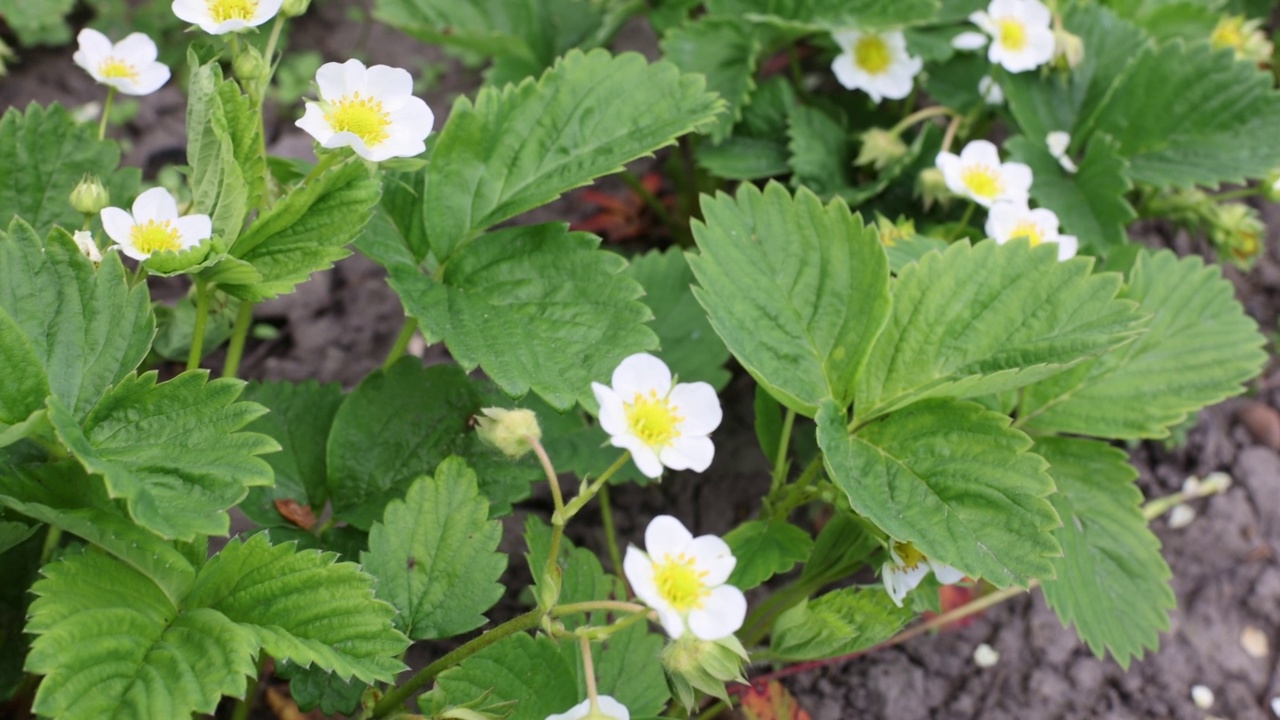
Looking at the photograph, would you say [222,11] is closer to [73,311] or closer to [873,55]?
[73,311]

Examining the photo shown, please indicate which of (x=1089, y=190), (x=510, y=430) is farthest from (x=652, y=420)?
(x=1089, y=190)

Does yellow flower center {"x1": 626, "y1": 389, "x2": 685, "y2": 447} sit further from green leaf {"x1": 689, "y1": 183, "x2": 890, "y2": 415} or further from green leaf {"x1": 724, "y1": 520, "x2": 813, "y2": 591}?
green leaf {"x1": 724, "y1": 520, "x2": 813, "y2": 591}

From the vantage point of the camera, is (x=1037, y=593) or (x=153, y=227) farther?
(x=1037, y=593)

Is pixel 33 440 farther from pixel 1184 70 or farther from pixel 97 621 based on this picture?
pixel 1184 70

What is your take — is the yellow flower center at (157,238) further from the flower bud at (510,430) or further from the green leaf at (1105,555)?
the green leaf at (1105,555)

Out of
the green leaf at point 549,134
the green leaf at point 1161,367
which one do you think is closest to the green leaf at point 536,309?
the green leaf at point 549,134

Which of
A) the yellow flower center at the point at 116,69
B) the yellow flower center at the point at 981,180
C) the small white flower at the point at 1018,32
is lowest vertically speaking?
the yellow flower center at the point at 981,180

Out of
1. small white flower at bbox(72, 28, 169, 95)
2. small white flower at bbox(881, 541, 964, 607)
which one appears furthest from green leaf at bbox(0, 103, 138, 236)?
small white flower at bbox(881, 541, 964, 607)
